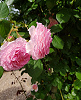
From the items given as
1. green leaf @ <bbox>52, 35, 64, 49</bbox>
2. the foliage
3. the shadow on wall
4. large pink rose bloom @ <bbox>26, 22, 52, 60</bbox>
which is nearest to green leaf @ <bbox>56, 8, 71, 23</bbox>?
the foliage

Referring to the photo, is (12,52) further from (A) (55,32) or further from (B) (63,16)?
(B) (63,16)

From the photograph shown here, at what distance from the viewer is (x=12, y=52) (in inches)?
17.3

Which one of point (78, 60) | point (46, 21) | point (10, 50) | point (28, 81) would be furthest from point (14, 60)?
point (28, 81)

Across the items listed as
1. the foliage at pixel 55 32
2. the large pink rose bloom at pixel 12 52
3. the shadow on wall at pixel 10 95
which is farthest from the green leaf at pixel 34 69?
the shadow on wall at pixel 10 95

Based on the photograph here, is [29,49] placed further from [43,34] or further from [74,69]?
[74,69]

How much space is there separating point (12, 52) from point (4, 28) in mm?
117

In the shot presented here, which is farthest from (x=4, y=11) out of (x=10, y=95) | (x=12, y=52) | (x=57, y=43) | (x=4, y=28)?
(x=10, y=95)

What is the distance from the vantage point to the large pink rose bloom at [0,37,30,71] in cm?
43

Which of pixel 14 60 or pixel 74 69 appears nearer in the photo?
pixel 14 60

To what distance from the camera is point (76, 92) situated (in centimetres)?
118

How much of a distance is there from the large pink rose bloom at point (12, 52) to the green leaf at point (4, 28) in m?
0.05

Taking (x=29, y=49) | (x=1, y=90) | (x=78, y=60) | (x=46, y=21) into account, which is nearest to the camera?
(x=29, y=49)

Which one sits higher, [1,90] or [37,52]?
[37,52]

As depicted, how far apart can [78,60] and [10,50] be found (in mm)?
826
